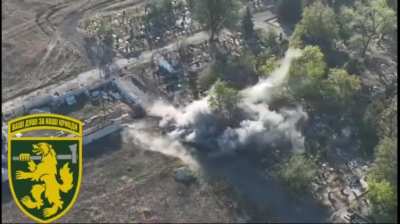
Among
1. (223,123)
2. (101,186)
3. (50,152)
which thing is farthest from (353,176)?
(50,152)

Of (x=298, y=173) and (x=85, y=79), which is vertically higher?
(x=85, y=79)

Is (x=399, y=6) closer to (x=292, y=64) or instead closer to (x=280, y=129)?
(x=292, y=64)

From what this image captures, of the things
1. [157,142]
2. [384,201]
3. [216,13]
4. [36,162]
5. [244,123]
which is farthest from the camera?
[216,13]

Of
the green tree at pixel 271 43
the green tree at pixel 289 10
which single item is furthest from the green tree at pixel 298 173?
the green tree at pixel 289 10

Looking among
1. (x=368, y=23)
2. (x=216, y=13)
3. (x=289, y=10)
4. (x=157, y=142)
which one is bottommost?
(x=157, y=142)

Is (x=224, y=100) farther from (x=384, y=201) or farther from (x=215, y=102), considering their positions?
(x=384, y=201)

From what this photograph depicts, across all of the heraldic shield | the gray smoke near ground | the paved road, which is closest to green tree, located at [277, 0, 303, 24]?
the paved road

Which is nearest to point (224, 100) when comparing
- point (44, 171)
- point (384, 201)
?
point (384, 201)
